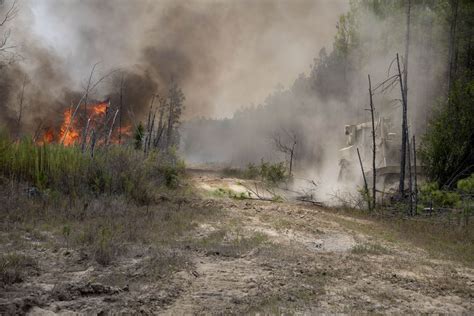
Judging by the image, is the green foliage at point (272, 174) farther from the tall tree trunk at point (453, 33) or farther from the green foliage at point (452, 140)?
the tall tree trunk at point (453, 33)

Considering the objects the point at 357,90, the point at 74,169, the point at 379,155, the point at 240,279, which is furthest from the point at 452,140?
the point at 357,90

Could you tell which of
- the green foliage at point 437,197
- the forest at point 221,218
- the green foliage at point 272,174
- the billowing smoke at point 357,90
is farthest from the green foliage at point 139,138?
the green foliage at point 437,197

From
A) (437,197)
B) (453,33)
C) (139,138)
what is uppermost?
(453,33)

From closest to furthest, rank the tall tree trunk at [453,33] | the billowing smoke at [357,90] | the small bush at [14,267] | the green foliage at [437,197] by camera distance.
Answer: the small bush at [14,267]
the green foliage at [437,197]
the tall tree trunk at [453,33]
the billowing smoke at [357,90]

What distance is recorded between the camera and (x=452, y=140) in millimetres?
15164

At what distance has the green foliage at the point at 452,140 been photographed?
14.9 metres

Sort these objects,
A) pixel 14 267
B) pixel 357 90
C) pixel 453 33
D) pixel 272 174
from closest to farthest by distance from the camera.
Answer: pixel 14 267 → pixel 272 174 → pixel 453 33 → pixel 357 90

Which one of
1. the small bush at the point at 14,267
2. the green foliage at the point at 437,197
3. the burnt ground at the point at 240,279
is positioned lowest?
the burnt ground at the point at 240,279

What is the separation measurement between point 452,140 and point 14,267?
15.7 metres

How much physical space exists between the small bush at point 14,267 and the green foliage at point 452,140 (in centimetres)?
1437

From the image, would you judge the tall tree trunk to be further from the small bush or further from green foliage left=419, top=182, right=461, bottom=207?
the small bush

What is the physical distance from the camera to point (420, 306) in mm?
4305

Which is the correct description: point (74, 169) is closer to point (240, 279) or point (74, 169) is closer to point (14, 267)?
point (14, 267)

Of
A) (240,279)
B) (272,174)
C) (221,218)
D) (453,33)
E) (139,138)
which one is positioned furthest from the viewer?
(453,33)
